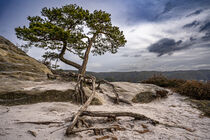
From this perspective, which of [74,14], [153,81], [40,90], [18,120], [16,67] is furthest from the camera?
[153,81]

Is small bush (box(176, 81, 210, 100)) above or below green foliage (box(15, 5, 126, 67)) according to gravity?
below

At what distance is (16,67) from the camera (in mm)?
6121

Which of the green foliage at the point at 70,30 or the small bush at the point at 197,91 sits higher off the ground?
the green foliage at the point at 70,30

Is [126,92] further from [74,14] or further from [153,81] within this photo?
[74,14]

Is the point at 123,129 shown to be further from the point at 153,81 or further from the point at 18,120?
the point at 153,81

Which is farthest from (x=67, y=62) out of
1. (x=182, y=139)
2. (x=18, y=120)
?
(x=182, y=139)

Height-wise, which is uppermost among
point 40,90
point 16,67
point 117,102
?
point 16,67

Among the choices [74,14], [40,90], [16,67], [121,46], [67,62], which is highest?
[74,14]

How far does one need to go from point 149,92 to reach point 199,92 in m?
3.00

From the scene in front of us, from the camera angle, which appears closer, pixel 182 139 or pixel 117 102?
pixel 182 139

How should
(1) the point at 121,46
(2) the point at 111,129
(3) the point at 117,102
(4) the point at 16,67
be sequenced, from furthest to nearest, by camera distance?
(1) the point at 121,46 → (4) the point at 16,67 → (3) the point at 117,102 → (2) the point at 111,129

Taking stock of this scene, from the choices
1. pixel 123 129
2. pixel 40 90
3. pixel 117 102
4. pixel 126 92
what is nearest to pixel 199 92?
pixel 126 92

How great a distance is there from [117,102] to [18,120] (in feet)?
12.0

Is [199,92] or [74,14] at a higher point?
[74,14]
